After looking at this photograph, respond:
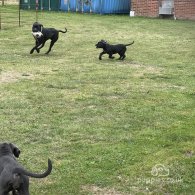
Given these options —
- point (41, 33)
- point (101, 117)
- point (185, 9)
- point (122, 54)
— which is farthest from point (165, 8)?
point (101, 117)

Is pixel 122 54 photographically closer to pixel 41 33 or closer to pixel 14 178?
pixel 41 33

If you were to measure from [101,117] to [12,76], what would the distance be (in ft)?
12.7

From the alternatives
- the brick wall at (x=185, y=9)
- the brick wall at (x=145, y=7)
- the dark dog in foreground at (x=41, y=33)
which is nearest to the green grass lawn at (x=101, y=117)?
the dark dog in foreground at (x=41, y=33)

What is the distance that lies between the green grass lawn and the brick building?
14.6 m

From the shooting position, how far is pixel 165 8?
3167 centimetres

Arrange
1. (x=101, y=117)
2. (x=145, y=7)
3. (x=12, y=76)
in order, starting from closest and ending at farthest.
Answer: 1. (x=101, y=117)
2. (x=12, y=76)
3. (x=145, y=7)

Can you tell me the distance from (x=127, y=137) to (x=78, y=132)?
791mm

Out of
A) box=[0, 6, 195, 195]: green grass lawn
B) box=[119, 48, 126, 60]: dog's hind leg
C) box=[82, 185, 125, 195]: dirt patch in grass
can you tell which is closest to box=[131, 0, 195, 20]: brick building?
box=[0, 6, 195, 195]: green grass lawn

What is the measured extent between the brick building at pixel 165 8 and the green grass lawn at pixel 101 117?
48.0 feet

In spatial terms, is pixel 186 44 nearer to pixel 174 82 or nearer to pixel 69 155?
pixel 174 82

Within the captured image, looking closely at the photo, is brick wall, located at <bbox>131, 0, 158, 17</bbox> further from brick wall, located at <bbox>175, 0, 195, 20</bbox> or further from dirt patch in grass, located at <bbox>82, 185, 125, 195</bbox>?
dirt patch in grass, located at <bbox>82, 185, 125, 195</bbox>

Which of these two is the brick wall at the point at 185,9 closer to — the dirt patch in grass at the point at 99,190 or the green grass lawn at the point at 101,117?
the green grass lawn at the point at 101,117

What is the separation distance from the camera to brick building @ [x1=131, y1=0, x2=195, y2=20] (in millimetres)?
31111

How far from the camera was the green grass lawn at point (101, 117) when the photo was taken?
20.4 feet
